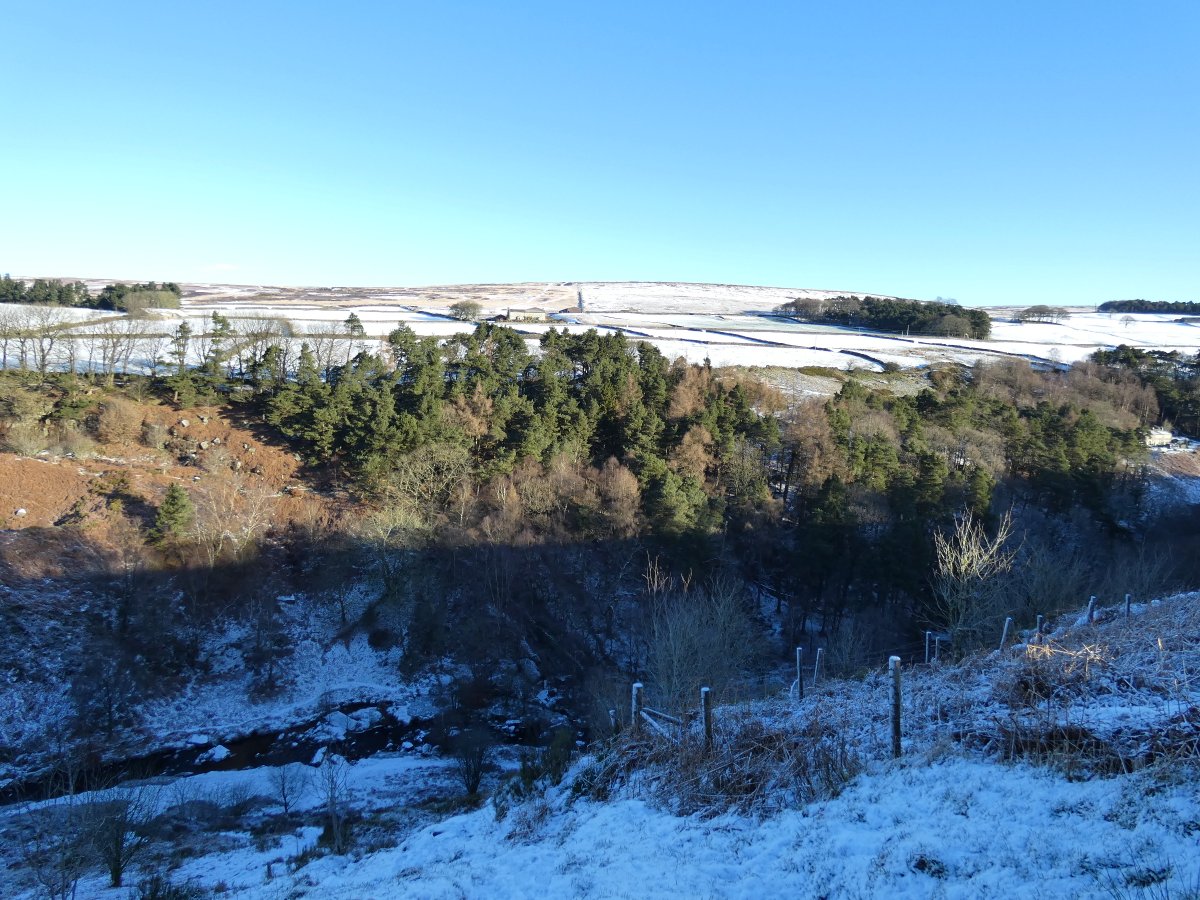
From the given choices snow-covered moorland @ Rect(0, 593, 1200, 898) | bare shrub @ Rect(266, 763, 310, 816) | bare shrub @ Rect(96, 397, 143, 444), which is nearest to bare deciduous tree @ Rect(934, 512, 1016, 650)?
snow-covered moorland @ Rect(0, 593, 1200, 898)

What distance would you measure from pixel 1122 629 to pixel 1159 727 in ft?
19.3

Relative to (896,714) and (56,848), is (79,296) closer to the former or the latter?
(56,848)

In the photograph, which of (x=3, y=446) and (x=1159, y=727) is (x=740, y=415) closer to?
(x=1159, y=727)

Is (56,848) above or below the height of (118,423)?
below

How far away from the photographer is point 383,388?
112ft

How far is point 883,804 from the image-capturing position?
7.12 meters

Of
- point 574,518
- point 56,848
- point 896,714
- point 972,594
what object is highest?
point 896,714

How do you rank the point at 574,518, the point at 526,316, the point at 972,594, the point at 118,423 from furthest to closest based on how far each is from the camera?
the point at 526,316 → the point at 118,423 → the point at 574,518 → the point at 972,594

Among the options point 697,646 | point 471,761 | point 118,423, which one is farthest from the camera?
point 118,423

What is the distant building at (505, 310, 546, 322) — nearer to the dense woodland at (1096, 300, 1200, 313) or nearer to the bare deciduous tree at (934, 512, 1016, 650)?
the bare deciduous tree at (934, 512, 1016, 650)

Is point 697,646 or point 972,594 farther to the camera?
point 972,594

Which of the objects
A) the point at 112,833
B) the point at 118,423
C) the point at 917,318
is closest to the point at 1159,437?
the point at 917,318

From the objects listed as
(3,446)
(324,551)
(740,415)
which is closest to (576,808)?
(324,551)

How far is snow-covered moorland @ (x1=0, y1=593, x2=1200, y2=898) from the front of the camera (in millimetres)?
5750
